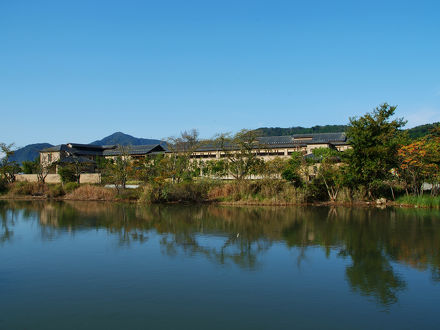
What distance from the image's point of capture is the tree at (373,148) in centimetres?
2453

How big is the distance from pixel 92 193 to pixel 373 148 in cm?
2096

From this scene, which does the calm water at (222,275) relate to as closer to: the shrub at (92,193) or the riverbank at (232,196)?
the riverbank at (232,196)

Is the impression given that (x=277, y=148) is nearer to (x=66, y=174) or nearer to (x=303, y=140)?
(x=303, y=140)

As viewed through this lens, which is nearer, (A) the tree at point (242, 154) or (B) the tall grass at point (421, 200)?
(B) the tall grass at point (421, 200)

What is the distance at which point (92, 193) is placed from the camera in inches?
1222

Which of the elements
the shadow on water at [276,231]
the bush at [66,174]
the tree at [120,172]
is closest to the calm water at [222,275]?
the shadow on water at [276,231]

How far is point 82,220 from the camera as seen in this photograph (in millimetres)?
19641

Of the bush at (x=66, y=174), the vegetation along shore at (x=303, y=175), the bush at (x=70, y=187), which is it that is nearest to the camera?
the vegetation along shore at (x=303, y=175)

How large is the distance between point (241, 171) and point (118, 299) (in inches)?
856

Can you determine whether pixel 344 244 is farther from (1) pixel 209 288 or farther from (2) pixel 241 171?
(2) pixel 241 171

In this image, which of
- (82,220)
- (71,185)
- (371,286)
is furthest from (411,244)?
(71,185)

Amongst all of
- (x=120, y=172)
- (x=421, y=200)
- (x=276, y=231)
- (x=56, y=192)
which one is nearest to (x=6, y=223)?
(x=120, y=172)

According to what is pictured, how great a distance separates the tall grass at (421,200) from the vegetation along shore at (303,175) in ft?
0.18

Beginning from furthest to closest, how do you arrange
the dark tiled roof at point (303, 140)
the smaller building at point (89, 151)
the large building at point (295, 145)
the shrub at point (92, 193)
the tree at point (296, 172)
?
1. the smaller building at point (89, 151)
2. the dark tiled roof at point (303, 140)
3. the large building at point (295, 145)
4. the shrub at point (92, 193)
5. the tree at point (296, 172)
